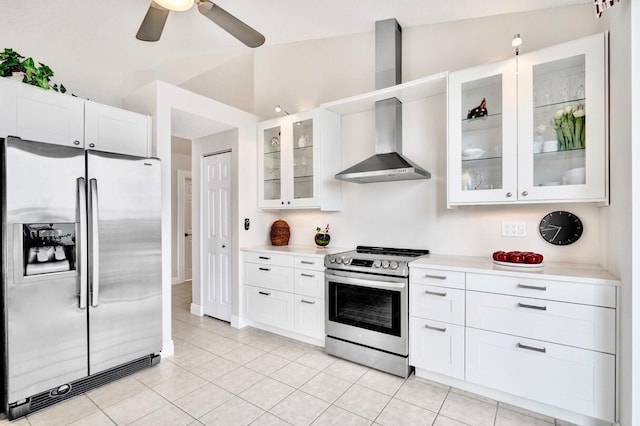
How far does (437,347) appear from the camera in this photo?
2.26 m

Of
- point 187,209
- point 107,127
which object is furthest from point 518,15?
point 187,209

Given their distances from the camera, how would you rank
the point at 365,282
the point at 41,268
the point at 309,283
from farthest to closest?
the point at 309,283 < the point at 365,282 < the point at 41,268

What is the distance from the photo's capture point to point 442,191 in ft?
9.25

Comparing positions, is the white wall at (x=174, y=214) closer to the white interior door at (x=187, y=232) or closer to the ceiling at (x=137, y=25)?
the white interior door at (x=187, y=232)

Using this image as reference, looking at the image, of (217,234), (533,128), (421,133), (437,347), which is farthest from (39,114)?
(533,128)

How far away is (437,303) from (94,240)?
253 cm

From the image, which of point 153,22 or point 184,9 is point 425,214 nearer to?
point 184,9

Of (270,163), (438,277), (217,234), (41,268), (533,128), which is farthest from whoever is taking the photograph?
(217,234)

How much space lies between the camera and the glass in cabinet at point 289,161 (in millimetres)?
3311

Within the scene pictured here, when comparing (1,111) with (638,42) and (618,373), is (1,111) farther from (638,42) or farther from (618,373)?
(618,373)

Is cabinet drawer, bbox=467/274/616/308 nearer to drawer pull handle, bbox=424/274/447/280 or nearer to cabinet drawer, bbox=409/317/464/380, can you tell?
drawer pull handle, bbox=424/274/447/280

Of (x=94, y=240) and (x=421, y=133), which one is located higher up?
(x=421, y=133)

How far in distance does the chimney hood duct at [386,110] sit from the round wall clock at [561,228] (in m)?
0.97

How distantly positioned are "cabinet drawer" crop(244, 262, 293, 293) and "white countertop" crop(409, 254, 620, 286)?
1.29 m
